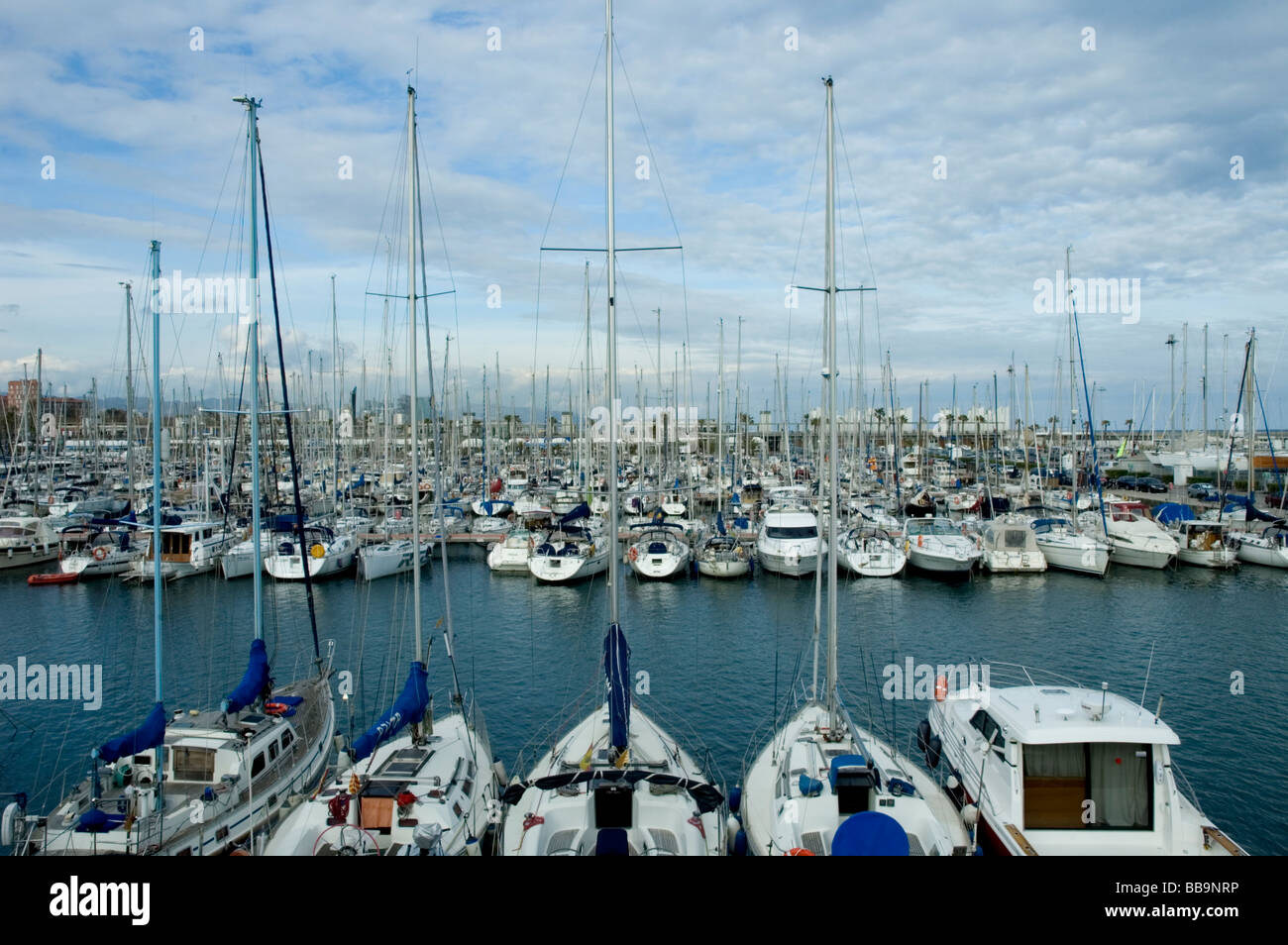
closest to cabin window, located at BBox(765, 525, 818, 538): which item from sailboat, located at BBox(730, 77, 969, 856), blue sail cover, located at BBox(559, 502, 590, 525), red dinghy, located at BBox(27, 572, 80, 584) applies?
blue sail cover, located at BBox(559, 502, 590, 525)

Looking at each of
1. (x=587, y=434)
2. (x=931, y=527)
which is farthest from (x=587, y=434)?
(x=931, y=527)

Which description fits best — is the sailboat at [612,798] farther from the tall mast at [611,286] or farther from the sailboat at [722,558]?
the sailboat at [722,558]

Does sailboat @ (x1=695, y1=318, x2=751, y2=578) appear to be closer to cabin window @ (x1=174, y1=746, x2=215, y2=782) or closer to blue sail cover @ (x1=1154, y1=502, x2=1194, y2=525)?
blue sail cover @ (x1=1154, y1=502, x2=1194, y2=525)

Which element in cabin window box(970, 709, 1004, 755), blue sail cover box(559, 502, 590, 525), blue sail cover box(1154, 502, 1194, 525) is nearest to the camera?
cabin window box(970, 709, 1004, 755)

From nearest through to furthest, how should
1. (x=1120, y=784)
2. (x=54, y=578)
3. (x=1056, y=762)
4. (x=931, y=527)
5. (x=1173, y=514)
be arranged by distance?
(x=1120, y=784) → (x=1056, y=762) → (x=54, y=578) → (x=931, y=527) → (x=1173, y=514)

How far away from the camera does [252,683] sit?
52.7ft

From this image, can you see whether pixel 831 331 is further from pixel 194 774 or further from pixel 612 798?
pixel 194 774

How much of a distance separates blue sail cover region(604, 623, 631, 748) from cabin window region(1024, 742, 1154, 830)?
6124mm

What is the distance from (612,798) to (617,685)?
2.44 metres

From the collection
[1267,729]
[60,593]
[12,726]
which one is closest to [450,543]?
[60,593]

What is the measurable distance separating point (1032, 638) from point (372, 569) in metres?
28.9

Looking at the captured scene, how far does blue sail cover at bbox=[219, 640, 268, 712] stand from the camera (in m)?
15.6

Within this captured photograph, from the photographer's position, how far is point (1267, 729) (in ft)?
67.5

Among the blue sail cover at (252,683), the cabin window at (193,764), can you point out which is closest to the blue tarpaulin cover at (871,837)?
the cabin window at (193,764)
